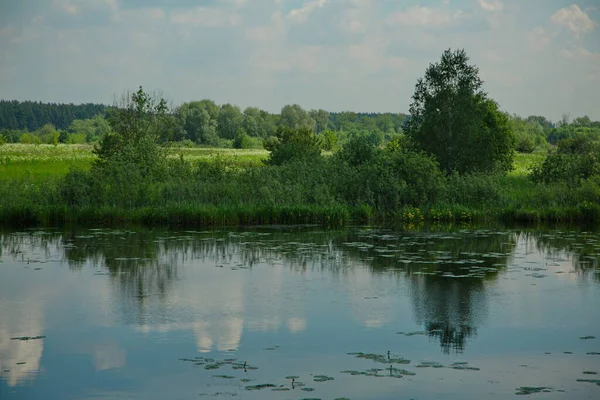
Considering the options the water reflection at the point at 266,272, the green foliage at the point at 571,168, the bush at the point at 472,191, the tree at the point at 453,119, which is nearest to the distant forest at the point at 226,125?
the tree at the point at 453,119

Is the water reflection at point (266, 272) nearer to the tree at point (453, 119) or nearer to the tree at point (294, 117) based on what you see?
the tree at point (453, 119)

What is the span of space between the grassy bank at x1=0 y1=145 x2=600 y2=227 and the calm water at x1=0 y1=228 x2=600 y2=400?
537 centimetres

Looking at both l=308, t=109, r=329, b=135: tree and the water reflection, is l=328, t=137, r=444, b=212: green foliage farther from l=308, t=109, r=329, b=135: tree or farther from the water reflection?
l=308, t=109, r=329, b=135: tree

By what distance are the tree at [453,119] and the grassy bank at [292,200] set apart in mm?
7271

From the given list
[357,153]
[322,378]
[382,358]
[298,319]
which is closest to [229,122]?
[357,153]

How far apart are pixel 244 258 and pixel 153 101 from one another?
61.8 ft

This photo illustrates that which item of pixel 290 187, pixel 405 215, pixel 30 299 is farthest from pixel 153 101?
pixel 30 299

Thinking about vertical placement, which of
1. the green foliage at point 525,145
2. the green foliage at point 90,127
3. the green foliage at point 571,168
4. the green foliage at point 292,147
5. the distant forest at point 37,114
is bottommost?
the green foliage at point 571,168

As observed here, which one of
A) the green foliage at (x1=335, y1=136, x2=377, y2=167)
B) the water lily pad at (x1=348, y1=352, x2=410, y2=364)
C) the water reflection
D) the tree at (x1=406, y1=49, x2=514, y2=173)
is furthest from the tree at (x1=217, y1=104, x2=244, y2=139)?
the water lily pad at (x1=348, y1=352, x2=410, y2=364)

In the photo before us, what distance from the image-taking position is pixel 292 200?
26.4m

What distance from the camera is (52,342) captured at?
1000 centimetres

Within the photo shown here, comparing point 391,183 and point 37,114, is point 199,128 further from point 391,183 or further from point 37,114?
point 37,114

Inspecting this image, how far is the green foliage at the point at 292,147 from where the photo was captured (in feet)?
117

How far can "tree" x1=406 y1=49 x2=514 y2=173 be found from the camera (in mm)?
35656
